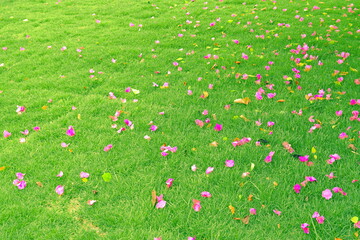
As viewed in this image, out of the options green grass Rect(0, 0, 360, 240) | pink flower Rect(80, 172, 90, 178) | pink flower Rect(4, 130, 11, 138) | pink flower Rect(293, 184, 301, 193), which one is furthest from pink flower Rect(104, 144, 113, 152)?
pink flower Rect(293, 184, 301, 193)

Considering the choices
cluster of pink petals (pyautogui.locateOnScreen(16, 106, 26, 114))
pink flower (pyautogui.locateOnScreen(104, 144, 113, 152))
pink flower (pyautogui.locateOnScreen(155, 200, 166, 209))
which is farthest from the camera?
cluster of pink petals (pyautogui.locateOnScreen(16, 106, 26, 114))

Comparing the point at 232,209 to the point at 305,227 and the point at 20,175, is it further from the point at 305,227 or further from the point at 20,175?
the point at 20,175

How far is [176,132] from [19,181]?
1828mm

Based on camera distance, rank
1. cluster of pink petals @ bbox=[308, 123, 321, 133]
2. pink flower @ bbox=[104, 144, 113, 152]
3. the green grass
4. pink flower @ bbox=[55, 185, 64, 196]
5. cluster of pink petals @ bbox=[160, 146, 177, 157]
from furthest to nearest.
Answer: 1. cluster of pink petals @ bbox=[308, 123, 321, 133]
2. pink flower @ bbox=[104, 144, 113, 152]
3. cluster of pink petals @ bbox=[160, 146, 177, 157]
4. pink flower @ bbox=[55, 185, 64, 196]
5. the green grass

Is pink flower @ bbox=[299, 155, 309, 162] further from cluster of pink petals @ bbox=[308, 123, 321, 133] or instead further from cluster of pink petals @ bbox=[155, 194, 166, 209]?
cluster of pink petals @ bbox=[155, 194, 166, 209]

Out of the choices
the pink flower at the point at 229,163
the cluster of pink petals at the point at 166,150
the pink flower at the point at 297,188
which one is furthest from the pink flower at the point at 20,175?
the pink flower at the point at 297,188

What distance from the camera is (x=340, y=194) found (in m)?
2.96

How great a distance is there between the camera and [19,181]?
3322 millimetres

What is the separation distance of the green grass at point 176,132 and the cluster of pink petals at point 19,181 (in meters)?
0.09

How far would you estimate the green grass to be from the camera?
2.83m

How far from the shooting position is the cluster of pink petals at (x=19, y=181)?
3.25 meters

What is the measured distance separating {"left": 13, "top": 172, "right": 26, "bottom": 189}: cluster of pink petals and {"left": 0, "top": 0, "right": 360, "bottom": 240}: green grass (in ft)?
0.28

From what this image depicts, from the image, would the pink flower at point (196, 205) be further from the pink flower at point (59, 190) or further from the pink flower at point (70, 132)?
the pink flower at point (70, 132)

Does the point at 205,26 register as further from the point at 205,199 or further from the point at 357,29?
the point at 205,199
